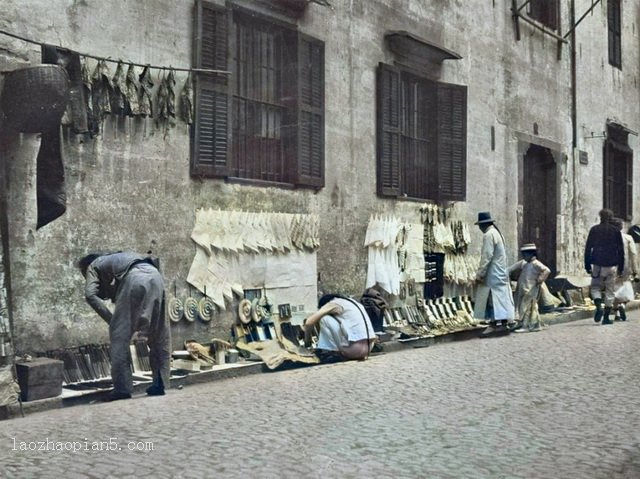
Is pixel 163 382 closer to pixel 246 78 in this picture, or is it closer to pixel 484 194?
pixel 246 78

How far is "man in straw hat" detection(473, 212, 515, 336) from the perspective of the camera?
508 inches

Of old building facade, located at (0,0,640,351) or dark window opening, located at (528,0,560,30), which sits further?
dark window opening, located at (528,0,560,30)

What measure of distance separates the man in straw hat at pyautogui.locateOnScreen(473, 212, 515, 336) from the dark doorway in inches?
187

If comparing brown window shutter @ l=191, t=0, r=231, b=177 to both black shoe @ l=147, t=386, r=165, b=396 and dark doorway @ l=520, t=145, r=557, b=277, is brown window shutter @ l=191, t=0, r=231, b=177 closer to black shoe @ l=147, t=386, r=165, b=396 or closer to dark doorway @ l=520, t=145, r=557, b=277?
black shoe @ l=147, t=386, r=165, b=396

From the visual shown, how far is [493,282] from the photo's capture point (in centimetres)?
1298

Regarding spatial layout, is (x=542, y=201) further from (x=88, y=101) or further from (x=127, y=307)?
(x=127, y=307)

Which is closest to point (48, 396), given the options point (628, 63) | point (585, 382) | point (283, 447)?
point (283, 447)

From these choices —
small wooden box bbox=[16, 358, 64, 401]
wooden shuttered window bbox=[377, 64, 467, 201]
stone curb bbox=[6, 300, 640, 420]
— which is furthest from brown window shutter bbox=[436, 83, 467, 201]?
small wooden box bbox=[16, 358, 64, 401]

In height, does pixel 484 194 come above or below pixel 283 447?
above

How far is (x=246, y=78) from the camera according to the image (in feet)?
34.4

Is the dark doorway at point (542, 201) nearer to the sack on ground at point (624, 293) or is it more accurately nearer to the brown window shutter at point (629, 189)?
the sack on ground at point (624, 293)

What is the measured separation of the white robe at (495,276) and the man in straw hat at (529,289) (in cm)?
51

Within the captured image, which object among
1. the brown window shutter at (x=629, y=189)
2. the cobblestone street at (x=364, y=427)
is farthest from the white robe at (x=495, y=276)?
the brown window shutter at (x=629, y=189)

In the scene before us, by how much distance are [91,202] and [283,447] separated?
3.88 metres
